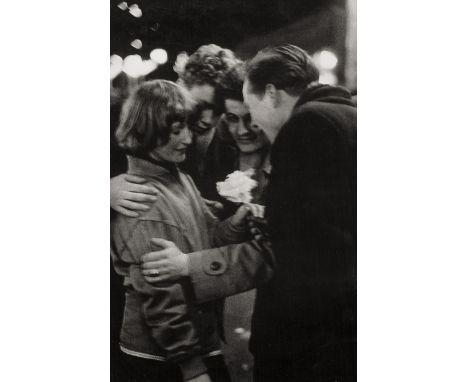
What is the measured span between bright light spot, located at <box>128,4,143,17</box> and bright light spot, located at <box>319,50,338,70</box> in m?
0.70

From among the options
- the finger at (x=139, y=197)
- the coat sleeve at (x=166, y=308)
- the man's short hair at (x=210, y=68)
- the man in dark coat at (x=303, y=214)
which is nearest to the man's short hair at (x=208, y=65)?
the man's short hair at (x=210, y=68)

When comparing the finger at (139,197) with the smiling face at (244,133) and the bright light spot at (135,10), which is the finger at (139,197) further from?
the bright light spot at (135,10)

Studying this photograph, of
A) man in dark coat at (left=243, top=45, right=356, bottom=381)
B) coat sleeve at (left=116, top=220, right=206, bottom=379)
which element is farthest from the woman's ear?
coat sleeve at (left=116, top=220, right=206, bottom=379)

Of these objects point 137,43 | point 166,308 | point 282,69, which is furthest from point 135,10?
point 166,308

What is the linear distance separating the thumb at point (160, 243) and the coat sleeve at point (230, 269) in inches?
3.4

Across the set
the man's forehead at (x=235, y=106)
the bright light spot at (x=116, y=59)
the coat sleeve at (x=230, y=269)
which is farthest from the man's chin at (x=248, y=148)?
the bright light spot at (x=116, y=59)

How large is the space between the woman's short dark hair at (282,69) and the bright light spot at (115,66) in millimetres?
480

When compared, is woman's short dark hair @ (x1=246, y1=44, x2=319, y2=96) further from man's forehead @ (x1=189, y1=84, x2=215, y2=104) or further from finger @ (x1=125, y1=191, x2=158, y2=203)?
finger @ (x1=125, y1=191, x2=158, y2=203)

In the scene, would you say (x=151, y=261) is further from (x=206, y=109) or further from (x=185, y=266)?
(x=206, y=109)

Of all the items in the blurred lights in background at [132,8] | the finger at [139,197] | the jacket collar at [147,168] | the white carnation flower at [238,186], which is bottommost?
the finger at [139,197]

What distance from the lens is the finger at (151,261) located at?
1.49 m

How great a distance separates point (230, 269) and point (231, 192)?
0.95 ft

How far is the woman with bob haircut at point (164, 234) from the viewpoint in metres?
1.49

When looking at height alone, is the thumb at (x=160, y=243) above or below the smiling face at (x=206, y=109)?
below
